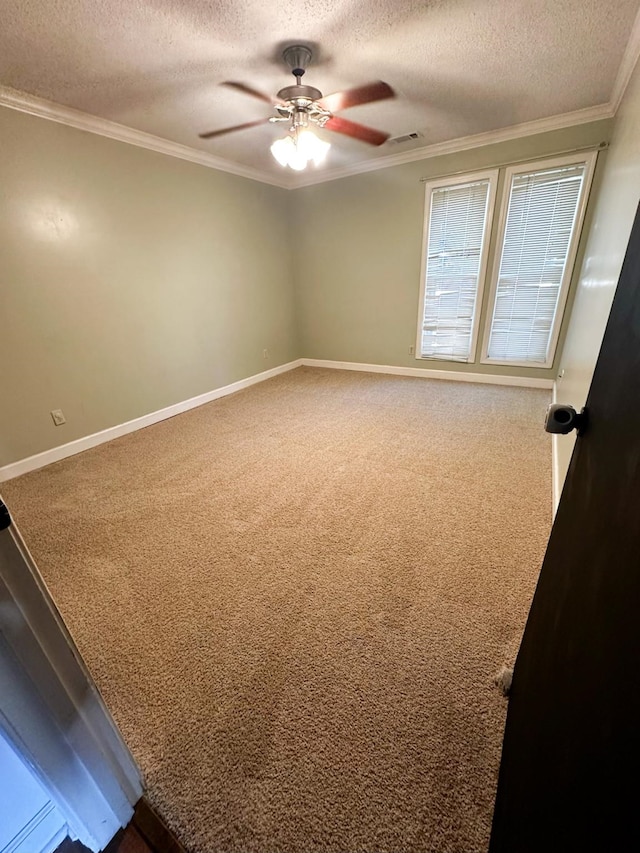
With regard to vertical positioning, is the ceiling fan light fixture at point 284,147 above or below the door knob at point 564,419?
above

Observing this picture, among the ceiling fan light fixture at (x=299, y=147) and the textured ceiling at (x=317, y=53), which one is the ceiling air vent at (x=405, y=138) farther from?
the ceiling fan light fixture at (x=299, y=147)

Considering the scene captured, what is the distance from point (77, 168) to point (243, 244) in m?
1.66

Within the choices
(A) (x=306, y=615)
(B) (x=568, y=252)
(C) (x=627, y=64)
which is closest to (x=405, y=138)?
(C) (x=627, y=64)

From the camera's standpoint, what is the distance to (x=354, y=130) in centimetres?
266

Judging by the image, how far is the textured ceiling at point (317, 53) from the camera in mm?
1593

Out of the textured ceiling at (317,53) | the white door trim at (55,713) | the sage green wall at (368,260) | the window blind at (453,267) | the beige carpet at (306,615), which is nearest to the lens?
the white door trim at (55,713)

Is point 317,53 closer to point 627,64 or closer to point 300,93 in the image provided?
point 300,93

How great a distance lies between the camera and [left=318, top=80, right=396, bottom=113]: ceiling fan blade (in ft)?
6.23

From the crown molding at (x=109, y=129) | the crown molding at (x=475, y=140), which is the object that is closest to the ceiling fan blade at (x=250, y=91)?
the crown molding at (x=109, y=129)

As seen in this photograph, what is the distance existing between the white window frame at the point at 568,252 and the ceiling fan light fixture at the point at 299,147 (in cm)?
220

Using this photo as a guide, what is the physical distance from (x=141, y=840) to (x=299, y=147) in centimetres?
298

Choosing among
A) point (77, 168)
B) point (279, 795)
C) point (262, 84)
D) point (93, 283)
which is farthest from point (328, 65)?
point (279, 795)

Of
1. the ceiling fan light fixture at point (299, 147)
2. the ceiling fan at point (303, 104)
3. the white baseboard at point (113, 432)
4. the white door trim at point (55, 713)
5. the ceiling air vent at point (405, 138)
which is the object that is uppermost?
the ceiling air vent at point (405, 138)

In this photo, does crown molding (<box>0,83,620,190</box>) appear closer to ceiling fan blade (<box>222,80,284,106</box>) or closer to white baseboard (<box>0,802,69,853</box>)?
ceiling fan blade (<box>222,80,284,106</box>)
